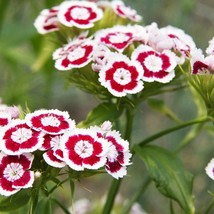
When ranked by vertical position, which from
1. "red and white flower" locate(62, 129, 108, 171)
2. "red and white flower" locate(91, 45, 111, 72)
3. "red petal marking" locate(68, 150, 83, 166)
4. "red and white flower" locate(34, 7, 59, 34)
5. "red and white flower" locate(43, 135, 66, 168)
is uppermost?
"red and white flower" locate(91, 45, 111, 72)

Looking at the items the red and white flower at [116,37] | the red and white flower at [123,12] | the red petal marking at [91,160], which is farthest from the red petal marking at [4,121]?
the red and white flower at [123,12]

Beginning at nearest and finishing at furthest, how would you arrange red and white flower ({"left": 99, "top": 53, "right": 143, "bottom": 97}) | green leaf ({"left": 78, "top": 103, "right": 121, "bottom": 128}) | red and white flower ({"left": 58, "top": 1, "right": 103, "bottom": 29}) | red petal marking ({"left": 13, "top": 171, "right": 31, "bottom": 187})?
red petal marking ({"left": 13, "top": 171, "right": 31, "bottom": 187}), red and white flower ({"left": 99, "top": 53, "right": 143, "bottom": 97}), green leaf ({"left": 78, "top": 103, "right": 121, "bottom": 128}), red and white flower ({"left": 58, "top": 1, "right": 103, "bottom": 29})

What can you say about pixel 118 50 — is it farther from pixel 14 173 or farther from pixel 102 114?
pixel 14 173

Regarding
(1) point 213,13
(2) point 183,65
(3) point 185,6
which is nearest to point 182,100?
(3) point 185,6

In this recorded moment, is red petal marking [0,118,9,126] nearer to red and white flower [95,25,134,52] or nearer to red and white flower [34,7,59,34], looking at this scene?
red and white flower [95,25,134,52]

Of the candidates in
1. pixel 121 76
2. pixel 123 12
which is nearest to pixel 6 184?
pixel 121 76

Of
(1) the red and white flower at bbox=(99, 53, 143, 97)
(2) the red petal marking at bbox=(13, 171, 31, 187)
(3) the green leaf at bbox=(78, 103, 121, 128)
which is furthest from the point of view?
(3) the green leaf at bbox=(78, 103, 121, 128)

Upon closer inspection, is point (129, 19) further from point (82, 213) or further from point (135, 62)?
point (82, 213)

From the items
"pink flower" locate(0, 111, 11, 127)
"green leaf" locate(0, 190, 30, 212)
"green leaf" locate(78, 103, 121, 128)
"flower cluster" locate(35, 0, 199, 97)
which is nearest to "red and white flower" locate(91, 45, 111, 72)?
"flower cluster" locate(35, 0, 199, 97)
